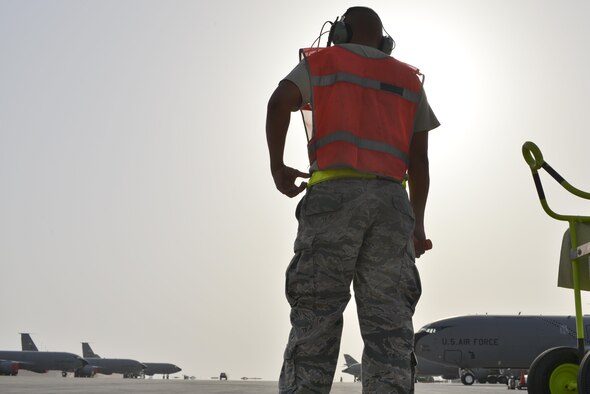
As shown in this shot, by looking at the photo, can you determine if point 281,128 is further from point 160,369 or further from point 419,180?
point 160,369

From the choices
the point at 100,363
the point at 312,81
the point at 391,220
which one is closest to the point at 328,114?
the point at 312,81

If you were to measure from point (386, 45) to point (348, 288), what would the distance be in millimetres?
1274

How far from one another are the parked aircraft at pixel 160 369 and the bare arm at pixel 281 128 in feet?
411

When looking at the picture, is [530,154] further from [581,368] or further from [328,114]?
[328,114]

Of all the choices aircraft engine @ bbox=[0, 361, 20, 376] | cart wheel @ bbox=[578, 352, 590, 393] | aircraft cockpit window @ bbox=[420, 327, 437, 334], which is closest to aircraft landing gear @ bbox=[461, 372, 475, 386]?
aircraft cockpit window @ bbox=[420, 327, 437, 334]

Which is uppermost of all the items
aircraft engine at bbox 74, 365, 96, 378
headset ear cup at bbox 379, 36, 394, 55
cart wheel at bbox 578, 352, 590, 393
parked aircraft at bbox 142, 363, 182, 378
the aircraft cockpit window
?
parked aircraft at bbox 142, 363, 182, 378

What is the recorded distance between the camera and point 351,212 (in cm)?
357

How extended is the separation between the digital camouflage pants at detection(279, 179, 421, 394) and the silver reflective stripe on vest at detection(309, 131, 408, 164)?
200 mm

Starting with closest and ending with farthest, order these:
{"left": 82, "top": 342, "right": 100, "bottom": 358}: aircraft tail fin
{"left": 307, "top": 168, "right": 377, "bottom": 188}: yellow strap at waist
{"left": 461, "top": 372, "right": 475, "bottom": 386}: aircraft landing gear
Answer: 1. {"left": 307, "top": 168, "right": 377, "bottom": 188}: yellow strap at waist
2. {"left": 461, "top": 372, "right": 475, "bottom": 386}: aircraft landing gear
3. {"left": 82, "top": 342, "right": 100, "bottom": 358}: aircraft tail fin

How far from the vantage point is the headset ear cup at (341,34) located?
409 centimetres

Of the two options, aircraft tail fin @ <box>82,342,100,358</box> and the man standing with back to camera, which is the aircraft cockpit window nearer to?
the man standing with back to camera

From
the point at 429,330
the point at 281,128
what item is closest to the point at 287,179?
the point at 281,128

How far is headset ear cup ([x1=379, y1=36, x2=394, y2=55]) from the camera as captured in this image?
13.5 ft

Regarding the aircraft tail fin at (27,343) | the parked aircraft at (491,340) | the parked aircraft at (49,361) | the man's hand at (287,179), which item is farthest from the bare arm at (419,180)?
the aircraft tail fin at (27,343)
